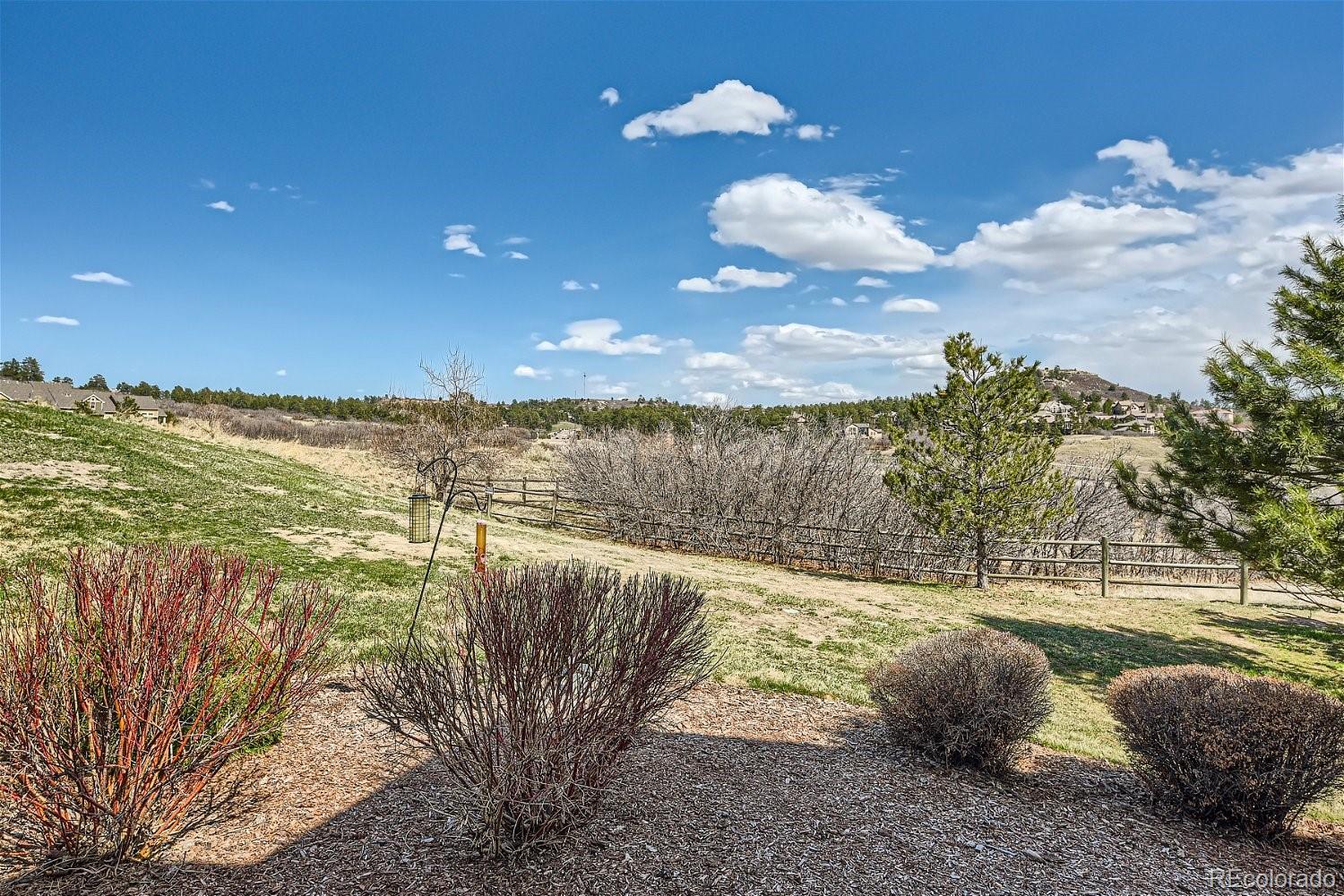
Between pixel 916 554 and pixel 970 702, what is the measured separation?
11.2 meters

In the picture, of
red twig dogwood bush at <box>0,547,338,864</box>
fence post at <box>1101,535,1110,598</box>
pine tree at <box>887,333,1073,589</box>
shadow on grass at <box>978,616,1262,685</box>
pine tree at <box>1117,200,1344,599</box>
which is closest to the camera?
red twig dogwood bush at <box>0,547,338,864</box>

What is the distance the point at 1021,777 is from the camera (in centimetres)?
466

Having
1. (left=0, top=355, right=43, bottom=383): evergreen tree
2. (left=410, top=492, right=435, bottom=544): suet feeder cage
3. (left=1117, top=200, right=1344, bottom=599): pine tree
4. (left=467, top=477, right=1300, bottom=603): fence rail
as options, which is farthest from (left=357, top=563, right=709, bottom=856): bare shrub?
(left=0, top=355, right=43, bottom=383): evergreen tree

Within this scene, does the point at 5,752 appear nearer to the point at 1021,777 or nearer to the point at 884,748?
the point at 884,748

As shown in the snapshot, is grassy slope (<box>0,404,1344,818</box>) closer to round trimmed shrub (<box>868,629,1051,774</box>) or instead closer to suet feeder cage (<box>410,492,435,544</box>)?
suet feeder cage (<box>410,492,435,544</box>)

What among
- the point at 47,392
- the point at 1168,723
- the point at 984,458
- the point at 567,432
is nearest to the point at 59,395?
the point at 47,392

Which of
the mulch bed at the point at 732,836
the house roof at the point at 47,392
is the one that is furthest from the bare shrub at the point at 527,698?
the house roof at the point at 47,392

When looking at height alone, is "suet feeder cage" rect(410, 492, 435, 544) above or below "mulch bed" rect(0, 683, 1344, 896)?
above

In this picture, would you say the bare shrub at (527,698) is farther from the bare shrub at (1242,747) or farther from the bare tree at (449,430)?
the bare tree at (449,430)

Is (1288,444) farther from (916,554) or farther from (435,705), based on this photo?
(916,554)

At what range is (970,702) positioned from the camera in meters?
4.57

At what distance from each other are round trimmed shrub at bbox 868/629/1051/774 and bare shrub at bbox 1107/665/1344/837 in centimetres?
67

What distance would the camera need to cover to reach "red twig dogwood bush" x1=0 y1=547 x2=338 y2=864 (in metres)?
2.92

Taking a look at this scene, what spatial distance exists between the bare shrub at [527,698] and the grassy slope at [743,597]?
3428 millimetres
